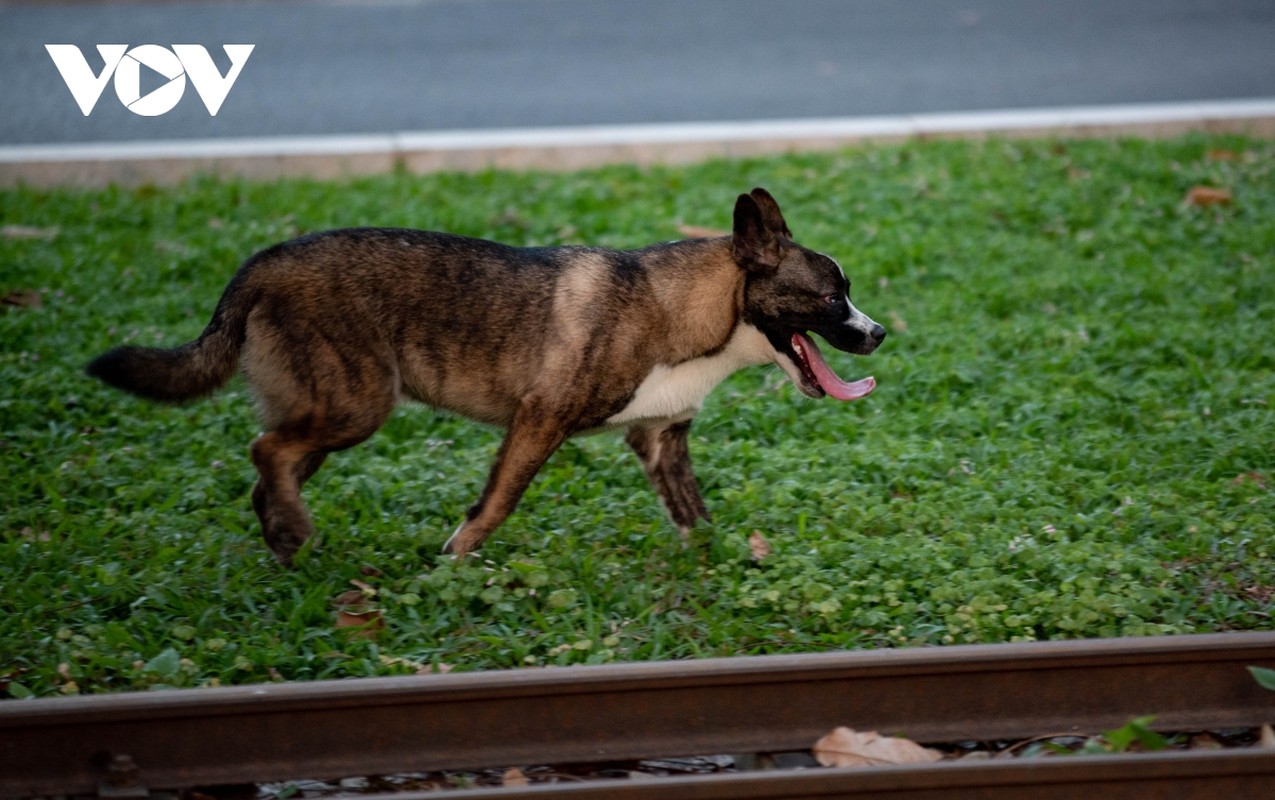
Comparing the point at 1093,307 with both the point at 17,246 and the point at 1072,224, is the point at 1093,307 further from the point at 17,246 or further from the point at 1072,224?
the point at 17,246

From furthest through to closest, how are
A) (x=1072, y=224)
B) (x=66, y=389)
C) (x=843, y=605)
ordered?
(x=1072, y=224) → (x=66, y=389) → (x=843, y=605)

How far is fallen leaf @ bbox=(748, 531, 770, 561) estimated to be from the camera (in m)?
5.74

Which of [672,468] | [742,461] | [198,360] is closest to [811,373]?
[672,468]

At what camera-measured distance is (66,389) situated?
7082mm

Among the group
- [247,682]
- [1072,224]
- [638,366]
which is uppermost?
[1072,224]

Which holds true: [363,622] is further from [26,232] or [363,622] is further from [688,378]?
[26,232]

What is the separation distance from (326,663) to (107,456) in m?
2.14

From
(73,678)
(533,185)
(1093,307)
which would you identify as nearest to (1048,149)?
(1093,307)

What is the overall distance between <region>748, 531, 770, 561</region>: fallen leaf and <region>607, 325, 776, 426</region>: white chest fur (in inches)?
26.1

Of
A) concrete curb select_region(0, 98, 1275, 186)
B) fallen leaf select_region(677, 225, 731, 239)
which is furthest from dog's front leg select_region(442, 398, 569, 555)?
concrete curb select_region(0, 98, 1275, 186)

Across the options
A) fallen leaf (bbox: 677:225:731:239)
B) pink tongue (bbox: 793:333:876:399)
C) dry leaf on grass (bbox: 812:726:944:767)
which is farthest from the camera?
fallen leaf (bbox: 677:225:731:239)

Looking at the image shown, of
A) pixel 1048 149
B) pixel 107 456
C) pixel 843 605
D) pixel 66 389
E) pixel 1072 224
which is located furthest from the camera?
pixel 1048 149

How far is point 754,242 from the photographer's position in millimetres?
5305

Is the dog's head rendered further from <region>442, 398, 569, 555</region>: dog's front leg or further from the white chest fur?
<region>442, 398, 569, 555</region>: dog's front leg
